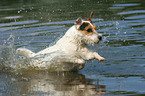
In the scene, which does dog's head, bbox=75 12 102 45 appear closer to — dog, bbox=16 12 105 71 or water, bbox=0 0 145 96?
dog, bbox=16 12 105 71

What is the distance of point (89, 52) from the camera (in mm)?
8031

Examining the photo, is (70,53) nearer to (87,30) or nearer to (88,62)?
(87,30)

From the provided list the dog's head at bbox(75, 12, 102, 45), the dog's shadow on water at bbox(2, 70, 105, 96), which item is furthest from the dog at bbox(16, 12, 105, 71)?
the dog's shadow on water at bbox(2, 70, 105, 96)

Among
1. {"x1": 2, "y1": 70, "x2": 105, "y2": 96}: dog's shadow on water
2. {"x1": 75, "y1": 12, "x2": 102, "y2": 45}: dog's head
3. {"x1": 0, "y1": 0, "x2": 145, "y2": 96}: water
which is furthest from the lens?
{"x1": 75, "y1": 12, "x2": 102, "y2": 45}: dog's head

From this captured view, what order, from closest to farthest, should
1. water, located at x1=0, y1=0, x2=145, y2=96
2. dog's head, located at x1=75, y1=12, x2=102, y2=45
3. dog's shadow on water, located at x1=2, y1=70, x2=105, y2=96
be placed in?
dog's shadow on water, located at x1=2, y1=70, x2=105, y2=96
water, located at x1=0, y1=0, x2=145, y2=96
dog's head, located at x1=75, y1=12, x2=102, y2=45

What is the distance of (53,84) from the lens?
7.46 m

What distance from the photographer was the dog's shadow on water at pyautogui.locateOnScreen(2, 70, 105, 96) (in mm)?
6777

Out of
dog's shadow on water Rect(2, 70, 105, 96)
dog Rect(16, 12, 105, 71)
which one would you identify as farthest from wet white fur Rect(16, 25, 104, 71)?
dog's shadow on water Rect(2, 70, 105, 96)

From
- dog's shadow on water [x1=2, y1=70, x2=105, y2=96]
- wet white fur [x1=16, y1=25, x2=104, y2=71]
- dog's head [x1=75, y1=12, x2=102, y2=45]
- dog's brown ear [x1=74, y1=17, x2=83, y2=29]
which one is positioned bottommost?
dog's shadow on water [x1=2, y1=70, x2=105, y2=96]

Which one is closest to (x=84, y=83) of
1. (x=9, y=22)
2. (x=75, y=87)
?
(x=75, y=87)

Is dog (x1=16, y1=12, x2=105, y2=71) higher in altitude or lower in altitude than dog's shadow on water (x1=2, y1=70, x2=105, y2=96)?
higher

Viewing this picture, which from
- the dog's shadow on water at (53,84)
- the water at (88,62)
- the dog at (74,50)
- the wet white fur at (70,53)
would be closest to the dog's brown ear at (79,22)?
the dog at (74,50)

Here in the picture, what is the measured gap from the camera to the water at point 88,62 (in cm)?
697

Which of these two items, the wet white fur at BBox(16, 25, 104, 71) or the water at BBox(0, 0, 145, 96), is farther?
the wet white fur at BBox(16, 25, 104, 71)
